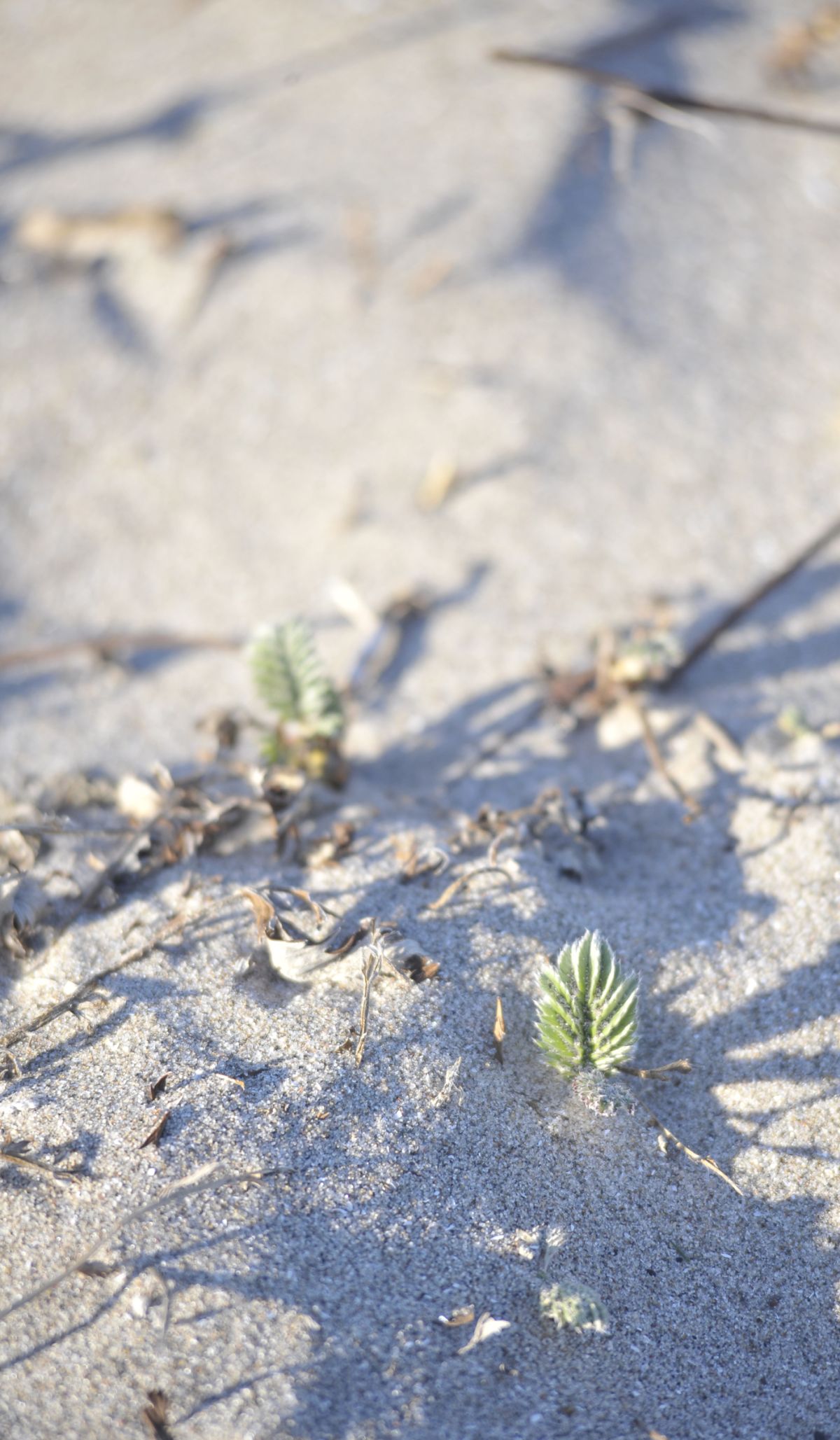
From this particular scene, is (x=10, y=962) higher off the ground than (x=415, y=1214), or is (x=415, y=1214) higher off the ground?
(x=10, y=962)

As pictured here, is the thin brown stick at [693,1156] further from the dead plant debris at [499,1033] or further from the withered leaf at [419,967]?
the withered leaf at [419,967]

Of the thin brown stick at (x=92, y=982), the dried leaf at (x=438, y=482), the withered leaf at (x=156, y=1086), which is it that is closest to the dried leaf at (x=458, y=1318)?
the withered leaf at (x=156, y=1086)

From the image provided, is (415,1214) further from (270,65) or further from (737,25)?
(737,25)

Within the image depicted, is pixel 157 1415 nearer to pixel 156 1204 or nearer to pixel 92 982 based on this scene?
pixel 156 1204

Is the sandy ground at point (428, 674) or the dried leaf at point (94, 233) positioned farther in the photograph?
the dried leaf at point (94, 233)

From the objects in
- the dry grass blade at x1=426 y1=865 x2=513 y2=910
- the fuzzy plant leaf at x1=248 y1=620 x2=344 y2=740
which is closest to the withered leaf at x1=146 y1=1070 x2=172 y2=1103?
the dry grass blade at x1=426 y1=865 x2=513 y2=910

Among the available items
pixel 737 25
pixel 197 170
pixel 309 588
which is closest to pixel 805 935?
pixel 309 588

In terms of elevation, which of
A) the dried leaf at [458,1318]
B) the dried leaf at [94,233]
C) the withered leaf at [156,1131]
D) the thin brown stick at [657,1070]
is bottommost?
the thin brown stick at [657,1070]
